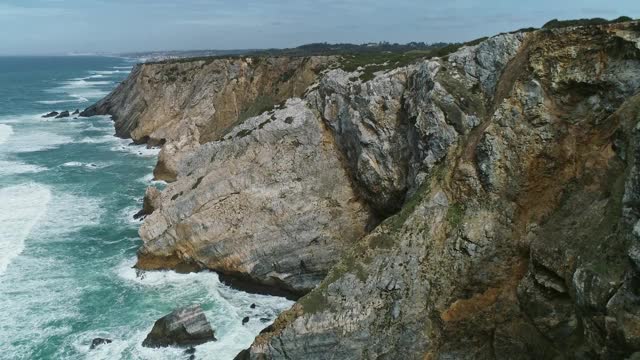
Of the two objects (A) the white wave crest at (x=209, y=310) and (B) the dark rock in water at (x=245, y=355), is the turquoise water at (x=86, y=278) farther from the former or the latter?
(B) the dark rock in water at (x=245, y=355)

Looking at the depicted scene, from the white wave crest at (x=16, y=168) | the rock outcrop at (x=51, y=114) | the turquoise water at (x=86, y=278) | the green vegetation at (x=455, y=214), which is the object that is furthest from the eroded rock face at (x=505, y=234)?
the rock outcrop at (x=51, y=114)

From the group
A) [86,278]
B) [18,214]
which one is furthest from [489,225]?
[18,214]

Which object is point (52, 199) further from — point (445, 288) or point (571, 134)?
point (571, 134)

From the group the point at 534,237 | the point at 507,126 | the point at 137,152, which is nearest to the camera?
the point at 534,237

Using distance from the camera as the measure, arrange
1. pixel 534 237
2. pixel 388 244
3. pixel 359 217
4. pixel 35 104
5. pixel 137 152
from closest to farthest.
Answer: pixel 534 237 < pixel 388 244 < pixel 359 217 < pixel 137 152 < pixel 35 104

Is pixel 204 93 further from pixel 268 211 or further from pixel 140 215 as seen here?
pixel 268 211

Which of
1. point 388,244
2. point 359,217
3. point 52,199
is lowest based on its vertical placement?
point 52,199

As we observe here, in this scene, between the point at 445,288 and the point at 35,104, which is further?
the point at 35,104

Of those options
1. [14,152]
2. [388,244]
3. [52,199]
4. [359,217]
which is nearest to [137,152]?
[14,152]

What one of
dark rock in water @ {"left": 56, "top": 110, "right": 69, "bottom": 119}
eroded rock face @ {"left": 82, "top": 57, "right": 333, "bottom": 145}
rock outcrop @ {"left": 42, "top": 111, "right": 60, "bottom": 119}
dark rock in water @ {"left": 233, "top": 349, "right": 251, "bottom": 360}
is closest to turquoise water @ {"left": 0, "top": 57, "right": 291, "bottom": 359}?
dark rock in water @ {"left": 233, "top": 349, "right": 251, "bottom": 360}
